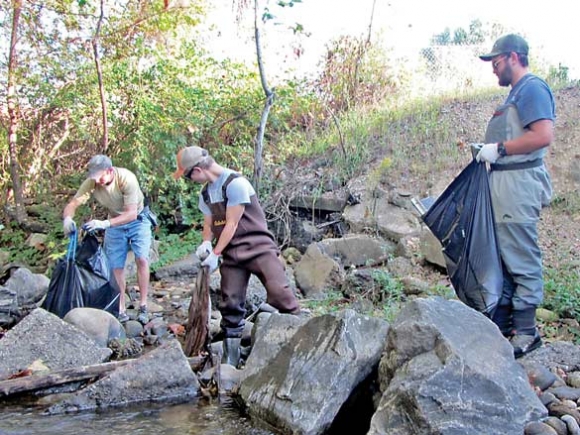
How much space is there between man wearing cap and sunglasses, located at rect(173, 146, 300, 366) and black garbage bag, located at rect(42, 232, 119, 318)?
151 cm

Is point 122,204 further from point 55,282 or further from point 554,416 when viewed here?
point 554,416

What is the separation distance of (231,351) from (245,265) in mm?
603

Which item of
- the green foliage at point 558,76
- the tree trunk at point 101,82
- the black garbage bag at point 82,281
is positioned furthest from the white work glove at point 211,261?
the green foliage at point 558,76

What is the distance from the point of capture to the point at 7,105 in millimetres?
8172

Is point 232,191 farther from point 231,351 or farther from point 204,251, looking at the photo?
point 231,351

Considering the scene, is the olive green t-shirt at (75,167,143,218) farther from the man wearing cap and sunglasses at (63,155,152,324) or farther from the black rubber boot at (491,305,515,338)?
the black rubber boot at (491,305,515,338)

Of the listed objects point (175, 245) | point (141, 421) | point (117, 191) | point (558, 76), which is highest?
point (558, 76)

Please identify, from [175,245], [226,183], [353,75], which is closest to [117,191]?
[226,183]

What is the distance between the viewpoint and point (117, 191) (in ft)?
18.0

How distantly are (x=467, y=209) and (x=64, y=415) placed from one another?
2674mm

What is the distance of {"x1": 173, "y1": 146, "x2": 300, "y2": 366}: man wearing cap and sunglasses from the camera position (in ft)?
13.8

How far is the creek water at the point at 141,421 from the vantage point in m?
3.46

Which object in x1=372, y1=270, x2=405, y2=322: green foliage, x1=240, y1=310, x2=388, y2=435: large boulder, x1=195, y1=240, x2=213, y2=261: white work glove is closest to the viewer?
x1=240, y1=310, x2=388, y2=435: large boulder

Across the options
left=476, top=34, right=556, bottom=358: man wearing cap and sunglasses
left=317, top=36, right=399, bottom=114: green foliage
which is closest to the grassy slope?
left=317, top=36, right=399, bottom=114: green foliage
